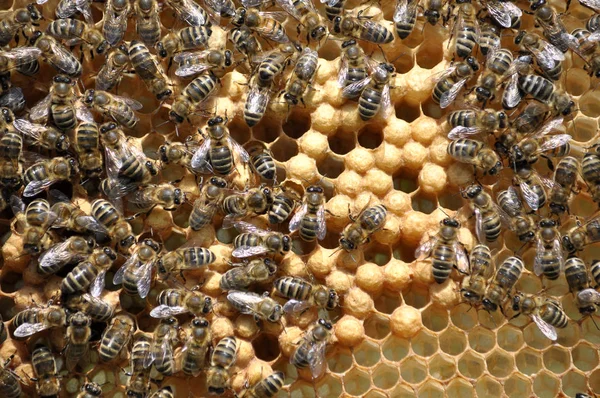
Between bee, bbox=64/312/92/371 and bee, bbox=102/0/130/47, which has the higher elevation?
bee, bbox=102/0/130/47

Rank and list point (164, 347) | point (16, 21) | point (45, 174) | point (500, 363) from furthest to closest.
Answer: point (500, 363)
point (16, 21)
point (45, 174)
point (164, 347)

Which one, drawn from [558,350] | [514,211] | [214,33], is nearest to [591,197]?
[514,211]

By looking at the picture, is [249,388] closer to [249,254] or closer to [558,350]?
[249,254]

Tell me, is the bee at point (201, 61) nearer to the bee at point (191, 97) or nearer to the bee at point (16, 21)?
the bee at point (191, 97)

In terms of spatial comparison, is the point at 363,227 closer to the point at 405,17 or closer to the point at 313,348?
the point at 313,348

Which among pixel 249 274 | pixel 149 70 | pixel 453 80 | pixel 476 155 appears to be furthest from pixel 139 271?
→ pixel 453 80

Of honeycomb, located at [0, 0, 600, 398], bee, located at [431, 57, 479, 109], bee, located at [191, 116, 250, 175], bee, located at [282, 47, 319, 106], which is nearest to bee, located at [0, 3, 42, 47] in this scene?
honeycomb, located at [0, 0, 600, 398]

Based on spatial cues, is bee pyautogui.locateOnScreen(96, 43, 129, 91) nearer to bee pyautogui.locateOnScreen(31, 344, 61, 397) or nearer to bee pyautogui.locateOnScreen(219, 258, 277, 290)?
bee pyautogui.locateOnScreen(219, 258, 277, 290)
